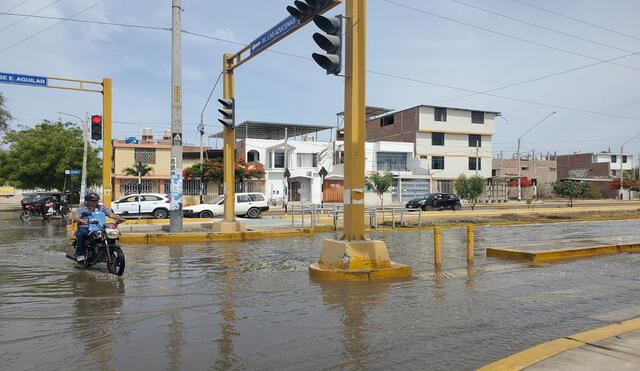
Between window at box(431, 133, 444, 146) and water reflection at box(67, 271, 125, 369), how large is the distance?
49701 mm

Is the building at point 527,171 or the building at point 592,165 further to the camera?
the building at point 592,165

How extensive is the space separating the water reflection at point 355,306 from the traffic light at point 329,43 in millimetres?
3573

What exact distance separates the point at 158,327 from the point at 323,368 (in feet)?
7.44

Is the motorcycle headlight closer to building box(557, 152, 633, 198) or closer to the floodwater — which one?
the floodwater

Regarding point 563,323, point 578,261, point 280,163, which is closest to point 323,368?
point 563,323

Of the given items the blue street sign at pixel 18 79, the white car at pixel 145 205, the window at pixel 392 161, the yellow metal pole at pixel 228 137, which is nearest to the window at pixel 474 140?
the window at pixel 392 161

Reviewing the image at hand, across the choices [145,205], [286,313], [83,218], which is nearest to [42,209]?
[145,205]

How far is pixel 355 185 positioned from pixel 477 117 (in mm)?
53078

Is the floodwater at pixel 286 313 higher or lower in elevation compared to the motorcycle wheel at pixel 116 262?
lower

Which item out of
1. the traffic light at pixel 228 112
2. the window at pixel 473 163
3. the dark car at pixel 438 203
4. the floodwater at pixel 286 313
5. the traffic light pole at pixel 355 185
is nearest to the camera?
the floodwater at pixel 286 313

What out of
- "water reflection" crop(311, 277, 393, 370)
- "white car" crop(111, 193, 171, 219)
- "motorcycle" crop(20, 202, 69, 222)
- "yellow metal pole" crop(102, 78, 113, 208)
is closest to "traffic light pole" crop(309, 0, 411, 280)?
"water reflection" crop(311, 277, 393, 370)

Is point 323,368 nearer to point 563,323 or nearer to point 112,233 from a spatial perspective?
point 563,323

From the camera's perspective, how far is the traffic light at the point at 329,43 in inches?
304

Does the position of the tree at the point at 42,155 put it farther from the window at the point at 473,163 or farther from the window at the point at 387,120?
the window at the point at 473,163
